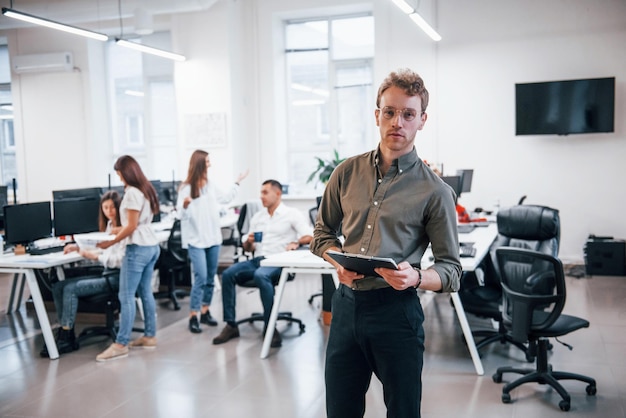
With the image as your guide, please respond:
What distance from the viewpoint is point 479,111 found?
310 inches

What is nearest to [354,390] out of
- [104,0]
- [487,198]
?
[487,198]

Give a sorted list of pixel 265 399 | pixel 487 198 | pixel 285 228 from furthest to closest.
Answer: pixel 487 198 < pixel 285 228 < pixel 265 399

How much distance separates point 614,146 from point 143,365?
606 centimetres

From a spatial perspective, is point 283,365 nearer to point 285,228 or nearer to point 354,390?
point 285,228

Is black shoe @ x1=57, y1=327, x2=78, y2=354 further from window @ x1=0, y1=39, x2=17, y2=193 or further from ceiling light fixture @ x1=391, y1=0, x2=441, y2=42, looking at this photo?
window @ x1=0, y1=39, x2=17, y2=193

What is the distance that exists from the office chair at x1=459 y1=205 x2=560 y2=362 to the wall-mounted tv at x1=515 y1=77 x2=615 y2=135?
3.32m

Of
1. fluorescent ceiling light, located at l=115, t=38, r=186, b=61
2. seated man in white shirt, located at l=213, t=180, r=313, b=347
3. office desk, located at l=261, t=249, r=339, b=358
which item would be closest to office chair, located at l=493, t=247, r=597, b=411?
office desk, located at l=261, t=249, r=339, b=358

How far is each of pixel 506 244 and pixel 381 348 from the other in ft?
9.78

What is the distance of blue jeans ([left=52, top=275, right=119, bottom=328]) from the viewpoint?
471 cm

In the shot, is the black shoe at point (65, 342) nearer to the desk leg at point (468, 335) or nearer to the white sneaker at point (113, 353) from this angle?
the white sneaker at point (113, 353)

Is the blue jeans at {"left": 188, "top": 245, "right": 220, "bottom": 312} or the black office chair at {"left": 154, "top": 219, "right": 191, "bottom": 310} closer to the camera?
the blue jeans at {"left": 188, "top": 245, "right": 220, "bottom": 312}

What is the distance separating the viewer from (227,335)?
16.2 feet

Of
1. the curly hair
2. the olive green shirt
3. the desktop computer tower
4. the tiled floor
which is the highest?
the curly hair

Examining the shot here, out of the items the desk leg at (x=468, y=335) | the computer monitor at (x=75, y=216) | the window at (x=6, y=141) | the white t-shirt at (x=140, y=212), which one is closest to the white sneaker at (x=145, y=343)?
the white t-shirt at (x=140, y=212)
